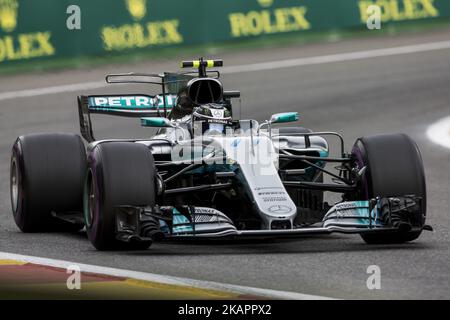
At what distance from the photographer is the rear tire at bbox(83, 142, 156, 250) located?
10.5 meters

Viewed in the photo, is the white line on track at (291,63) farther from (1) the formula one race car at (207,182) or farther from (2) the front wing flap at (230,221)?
(2) the front wing flap at (230,221)

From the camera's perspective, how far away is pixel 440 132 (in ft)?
65.8

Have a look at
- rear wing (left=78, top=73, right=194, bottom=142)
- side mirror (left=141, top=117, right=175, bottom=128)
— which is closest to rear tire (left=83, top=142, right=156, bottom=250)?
side mirror (left=141, top=117, right=175, bottom=128)

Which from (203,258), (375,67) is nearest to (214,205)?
(203,258)

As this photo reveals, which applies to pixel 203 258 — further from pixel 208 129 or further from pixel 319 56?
pixel 319 56

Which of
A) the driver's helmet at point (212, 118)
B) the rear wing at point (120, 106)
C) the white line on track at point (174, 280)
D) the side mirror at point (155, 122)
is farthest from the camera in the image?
the rear wing at point (120, 106)

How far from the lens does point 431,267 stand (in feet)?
31.6

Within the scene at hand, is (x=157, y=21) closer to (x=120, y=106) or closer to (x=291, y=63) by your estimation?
(x=291, y=63)

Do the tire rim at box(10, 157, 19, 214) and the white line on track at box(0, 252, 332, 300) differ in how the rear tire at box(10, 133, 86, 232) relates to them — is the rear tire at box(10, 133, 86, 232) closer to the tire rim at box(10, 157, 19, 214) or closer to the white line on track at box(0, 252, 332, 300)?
the tire rim at box(10, 157, 19, 214)

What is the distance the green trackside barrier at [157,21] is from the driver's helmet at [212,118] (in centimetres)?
1261

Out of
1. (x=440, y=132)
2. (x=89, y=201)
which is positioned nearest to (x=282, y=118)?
(x=89, y=201)

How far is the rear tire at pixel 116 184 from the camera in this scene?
1051 centimetres

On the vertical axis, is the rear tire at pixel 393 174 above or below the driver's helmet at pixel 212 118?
below

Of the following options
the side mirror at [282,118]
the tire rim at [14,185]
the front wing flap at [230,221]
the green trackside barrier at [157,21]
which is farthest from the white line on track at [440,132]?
the front wing flap at [230,221]
